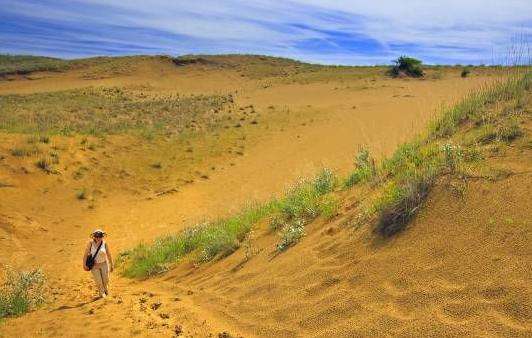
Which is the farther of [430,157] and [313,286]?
[430,157]

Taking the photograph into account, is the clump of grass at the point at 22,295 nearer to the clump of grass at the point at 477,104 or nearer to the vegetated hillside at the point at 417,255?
the vegetated hillside at the point at 417,255

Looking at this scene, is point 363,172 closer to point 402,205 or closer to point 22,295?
point 402,205

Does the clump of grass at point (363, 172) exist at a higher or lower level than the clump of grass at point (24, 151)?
higher

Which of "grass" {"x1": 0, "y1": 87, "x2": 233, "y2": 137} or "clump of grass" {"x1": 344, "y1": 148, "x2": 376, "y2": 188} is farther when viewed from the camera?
"grass" {"x1": 0, "y1": 87, "x2": 233, "y2": 137}

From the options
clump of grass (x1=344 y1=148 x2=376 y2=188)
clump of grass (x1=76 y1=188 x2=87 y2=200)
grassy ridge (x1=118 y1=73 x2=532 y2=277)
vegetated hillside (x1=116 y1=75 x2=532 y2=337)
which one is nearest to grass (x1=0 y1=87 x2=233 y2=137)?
clump of grass (x1=76 y1=188 x2=87 y2=200)

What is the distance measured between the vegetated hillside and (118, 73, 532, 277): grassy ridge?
0.08 ft

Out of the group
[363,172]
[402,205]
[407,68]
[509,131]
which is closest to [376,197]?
[402,205]

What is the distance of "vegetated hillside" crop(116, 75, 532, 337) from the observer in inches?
169

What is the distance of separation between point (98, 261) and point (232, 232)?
210cm

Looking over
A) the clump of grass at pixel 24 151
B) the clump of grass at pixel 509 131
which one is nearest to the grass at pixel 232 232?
the clump of grass at pixel 509 131

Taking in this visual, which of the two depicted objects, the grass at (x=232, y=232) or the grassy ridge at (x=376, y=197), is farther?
the grass at (x=232, y=232)

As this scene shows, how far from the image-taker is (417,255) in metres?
5.00

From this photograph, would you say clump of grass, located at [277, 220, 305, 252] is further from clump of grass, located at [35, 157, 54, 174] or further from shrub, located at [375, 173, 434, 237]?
clump of grass, located at [35, 157, 54, 174]

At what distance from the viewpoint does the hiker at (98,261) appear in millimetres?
8055
